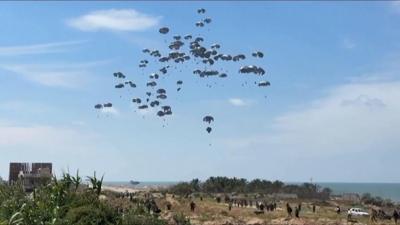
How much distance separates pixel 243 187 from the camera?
135m

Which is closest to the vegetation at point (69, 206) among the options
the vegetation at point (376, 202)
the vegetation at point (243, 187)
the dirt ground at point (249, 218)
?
the dirt ground at point (249, 218)

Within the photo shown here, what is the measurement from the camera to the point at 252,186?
136375 mm

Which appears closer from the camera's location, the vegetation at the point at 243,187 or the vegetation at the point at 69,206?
the vegetation at the point at 69,206

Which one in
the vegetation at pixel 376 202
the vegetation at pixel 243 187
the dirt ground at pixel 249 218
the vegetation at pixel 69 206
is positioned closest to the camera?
the vegetation at pixel 69 206

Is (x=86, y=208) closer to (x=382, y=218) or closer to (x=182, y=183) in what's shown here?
(x=382, y=218)

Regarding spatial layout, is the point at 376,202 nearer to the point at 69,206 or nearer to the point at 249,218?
the point at 249,218

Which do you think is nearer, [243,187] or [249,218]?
[249,218]

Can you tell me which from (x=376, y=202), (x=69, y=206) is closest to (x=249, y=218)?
(x=69, y=206)

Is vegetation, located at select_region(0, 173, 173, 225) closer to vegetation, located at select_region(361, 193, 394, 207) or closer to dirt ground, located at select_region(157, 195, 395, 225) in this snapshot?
dirt ground, located at select_region(157, 195, 395, 225)

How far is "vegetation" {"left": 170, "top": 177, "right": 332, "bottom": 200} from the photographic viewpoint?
130125 millimetres

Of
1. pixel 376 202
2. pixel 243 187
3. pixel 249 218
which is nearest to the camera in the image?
pixel 249 218

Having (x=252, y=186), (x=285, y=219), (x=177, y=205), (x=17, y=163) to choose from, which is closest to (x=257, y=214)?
(x=285, y=219)

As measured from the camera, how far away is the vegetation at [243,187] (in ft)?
427

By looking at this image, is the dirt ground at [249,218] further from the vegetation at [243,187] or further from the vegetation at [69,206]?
the vegetation at [243,187]
